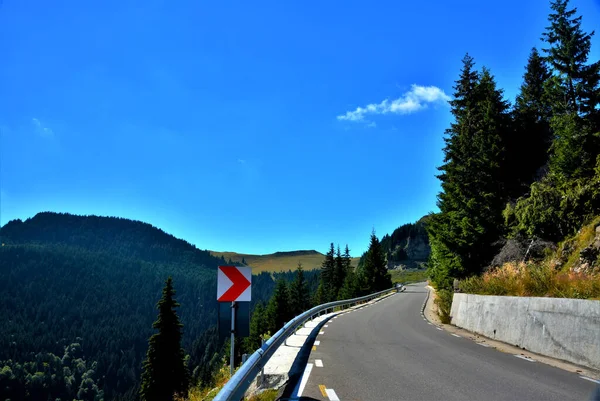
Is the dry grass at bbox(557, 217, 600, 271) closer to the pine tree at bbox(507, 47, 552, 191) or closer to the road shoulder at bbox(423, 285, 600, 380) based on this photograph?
the road shoulder at bbox(423, 285, 600, 380)

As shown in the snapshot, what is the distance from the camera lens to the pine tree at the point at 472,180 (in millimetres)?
26516

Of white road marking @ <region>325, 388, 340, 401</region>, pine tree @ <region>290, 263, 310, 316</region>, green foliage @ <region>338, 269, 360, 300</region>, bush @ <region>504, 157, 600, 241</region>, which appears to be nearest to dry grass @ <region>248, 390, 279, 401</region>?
white road marking @ <region>325, 388, 340, 401</region>

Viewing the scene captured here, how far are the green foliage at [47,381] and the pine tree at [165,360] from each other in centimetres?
15657

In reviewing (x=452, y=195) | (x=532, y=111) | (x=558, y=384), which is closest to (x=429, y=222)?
(x=452, y=195)

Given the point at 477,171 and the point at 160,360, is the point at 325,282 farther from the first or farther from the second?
the point at 477,171

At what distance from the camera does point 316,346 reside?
38.7ft

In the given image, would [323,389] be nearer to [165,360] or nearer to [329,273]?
[165,360]

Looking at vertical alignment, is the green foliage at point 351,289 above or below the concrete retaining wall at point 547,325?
below

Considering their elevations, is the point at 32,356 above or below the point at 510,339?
below

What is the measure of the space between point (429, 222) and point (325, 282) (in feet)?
187

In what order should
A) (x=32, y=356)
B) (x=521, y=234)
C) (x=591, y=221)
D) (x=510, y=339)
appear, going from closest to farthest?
(x=510, y=339) < (x=591, y=221) < (x=521, y=234) < (x=32, y=356)

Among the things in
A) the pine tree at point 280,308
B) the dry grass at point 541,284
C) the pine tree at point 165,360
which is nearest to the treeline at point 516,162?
the dry grass at point 541,284

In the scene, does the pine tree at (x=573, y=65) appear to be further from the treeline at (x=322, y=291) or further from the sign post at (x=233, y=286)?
the treeline at (x=322, y=291)

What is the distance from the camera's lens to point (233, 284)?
7945mm
